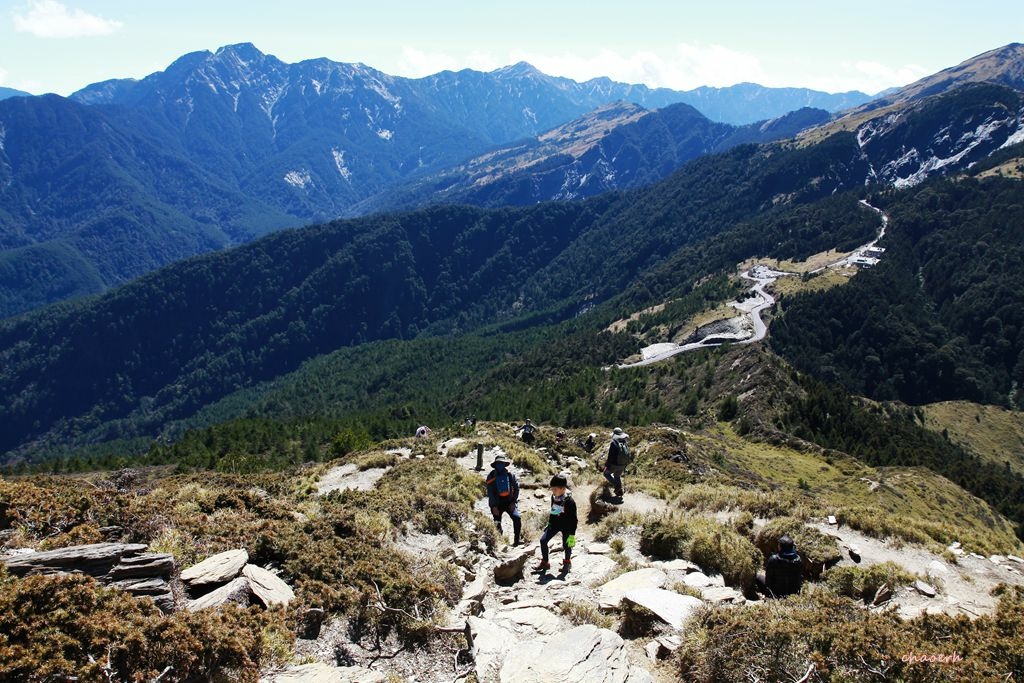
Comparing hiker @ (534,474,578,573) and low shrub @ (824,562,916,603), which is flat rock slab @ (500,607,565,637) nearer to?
hiker @ (534,474,578,573)

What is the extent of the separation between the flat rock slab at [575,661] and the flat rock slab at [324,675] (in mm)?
2508

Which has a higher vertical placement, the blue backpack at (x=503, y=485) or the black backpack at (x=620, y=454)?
the blue backpack at (x=503, y=485)

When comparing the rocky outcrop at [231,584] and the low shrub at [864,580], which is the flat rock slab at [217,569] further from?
the low shrub at [864,580]

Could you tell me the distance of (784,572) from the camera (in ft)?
50.0

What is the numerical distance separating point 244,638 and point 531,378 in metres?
123

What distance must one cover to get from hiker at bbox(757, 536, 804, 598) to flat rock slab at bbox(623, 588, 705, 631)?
2.29 metres

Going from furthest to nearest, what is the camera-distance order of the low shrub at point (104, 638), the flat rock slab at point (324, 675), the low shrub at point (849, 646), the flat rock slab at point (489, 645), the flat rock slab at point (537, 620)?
the flat rock slab at point (537, 620) < the flat rock slab at point (489, 645) < the flat rock slab at point (324, 675) < the low shrub at point (849, 646) < the low shrub at point (104, 638)

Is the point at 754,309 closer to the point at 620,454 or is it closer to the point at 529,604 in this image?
the point at 620,454

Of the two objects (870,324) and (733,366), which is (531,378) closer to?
(733,366)

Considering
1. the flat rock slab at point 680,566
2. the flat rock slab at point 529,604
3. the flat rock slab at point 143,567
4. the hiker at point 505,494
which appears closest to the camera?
the flat rock slab at point 143,567

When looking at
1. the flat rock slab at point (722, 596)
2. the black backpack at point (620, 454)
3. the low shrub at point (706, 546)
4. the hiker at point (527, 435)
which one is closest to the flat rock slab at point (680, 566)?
the low shrub at point (706, 546)

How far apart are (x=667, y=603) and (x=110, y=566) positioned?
12.4 m

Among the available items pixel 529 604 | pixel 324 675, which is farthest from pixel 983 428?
pixel 324 675

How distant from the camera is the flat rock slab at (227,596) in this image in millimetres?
11859
